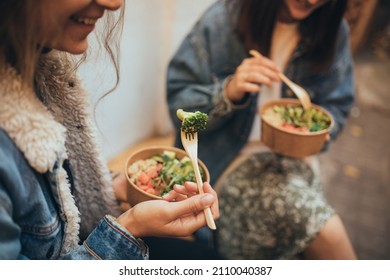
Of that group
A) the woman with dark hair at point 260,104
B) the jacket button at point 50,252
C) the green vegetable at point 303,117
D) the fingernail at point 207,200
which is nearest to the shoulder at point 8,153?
the jacket button at point 50,252

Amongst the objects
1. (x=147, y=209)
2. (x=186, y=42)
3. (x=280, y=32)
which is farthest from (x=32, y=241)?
(x=280, y=32)

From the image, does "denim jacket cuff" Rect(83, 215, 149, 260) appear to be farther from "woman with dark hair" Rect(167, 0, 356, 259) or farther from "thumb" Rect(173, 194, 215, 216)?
"woman with dark hair" Rect(167, 0, 356, 259)

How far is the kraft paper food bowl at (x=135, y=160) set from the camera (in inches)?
26.4

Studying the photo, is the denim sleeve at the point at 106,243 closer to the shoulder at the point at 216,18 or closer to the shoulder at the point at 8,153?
the shoulder at the point at 8,153

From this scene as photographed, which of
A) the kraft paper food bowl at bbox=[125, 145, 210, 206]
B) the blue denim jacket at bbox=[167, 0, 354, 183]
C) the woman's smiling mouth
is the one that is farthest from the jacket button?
the blue denim jacket at bbox=[167, 0, 354, 183]

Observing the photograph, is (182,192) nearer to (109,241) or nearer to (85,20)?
(109,241)

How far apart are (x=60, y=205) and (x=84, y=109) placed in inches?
6.9

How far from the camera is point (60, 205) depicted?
0.64m

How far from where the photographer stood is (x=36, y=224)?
614 mm

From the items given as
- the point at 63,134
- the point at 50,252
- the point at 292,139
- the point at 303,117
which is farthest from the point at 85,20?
the point at 303,117

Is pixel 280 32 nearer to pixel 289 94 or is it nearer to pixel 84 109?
pixel 289 94

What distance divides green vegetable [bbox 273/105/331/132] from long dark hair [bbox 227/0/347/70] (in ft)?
0.59

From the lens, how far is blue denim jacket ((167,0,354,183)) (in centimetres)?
108

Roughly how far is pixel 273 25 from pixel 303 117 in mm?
279
